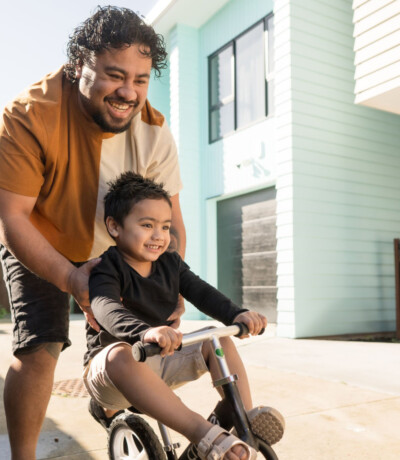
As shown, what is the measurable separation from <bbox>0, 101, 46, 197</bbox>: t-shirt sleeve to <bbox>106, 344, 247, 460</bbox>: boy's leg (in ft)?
2.33

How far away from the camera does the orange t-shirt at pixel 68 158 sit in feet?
6.60

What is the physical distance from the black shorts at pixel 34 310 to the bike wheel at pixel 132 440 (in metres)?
0.43

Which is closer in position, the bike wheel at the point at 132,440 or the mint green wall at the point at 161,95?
the bike wheel at the point at 132,440

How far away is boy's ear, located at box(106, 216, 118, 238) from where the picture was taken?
2.08 meters

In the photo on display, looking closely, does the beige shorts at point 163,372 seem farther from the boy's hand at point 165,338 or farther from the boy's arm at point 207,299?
the boy's hand at point 165,338

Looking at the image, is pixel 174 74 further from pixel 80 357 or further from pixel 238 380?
pixel 238 380

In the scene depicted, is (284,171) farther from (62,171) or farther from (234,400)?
(234,400)

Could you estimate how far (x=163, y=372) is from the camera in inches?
79.3

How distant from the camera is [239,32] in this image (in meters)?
9.41

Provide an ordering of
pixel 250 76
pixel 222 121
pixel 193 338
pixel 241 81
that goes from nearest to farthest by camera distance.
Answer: pixel 193 338 < pixel 250 76 < pixel 241 81 < pixel 222 121

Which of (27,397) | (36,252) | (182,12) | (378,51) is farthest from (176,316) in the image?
(182,12)

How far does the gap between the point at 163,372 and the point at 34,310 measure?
613 millimetres

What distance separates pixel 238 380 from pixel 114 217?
0.76 m

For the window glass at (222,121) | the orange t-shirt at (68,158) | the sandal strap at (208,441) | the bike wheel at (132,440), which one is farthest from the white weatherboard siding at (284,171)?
the sandal strap at (208,441)
